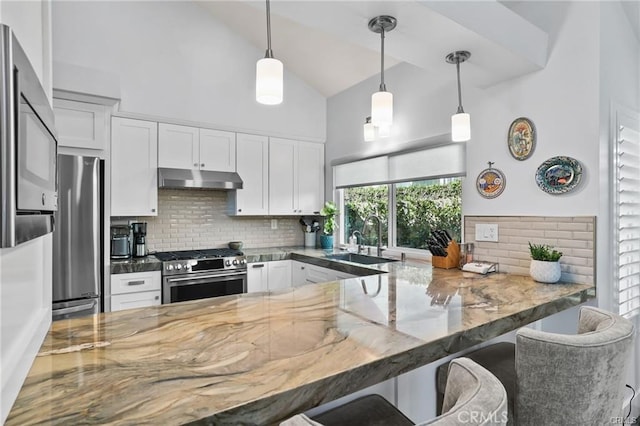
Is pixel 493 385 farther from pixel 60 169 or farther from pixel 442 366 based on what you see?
pixel 60 169

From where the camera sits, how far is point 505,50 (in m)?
1.98

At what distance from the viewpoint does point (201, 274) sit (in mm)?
3234

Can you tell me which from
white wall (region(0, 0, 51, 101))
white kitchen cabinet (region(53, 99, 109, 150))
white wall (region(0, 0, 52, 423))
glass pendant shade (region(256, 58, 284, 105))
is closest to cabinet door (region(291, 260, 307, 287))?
white kitchen cabinet (region(53, 99, 109, 150))

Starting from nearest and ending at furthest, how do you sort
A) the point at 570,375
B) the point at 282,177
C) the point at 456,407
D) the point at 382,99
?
the point at 456,407 < the point at 570,375 < the point at 382,99 < the point at 282,177

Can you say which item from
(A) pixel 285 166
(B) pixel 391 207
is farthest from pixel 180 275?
(B) pixel 391 207

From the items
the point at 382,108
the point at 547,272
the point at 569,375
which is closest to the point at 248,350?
the point at 569,375

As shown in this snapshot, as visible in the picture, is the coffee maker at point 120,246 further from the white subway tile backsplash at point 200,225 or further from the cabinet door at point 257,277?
the cabinet door at point 257,277

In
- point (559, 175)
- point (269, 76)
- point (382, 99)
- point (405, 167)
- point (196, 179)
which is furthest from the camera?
point (196, 179)

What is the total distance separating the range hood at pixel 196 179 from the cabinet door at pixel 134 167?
126 mm

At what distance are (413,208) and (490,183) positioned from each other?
923 mm

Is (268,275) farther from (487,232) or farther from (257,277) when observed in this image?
(487,232)

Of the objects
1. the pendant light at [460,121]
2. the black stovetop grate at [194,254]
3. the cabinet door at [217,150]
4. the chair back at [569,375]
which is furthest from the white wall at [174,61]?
the chair back at [569,375]

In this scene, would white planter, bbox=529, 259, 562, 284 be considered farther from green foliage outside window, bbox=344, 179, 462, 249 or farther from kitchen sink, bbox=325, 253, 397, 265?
kitchen sink, bbox=325, 253, 397, 265

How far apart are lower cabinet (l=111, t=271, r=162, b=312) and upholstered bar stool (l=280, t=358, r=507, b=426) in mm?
2277
